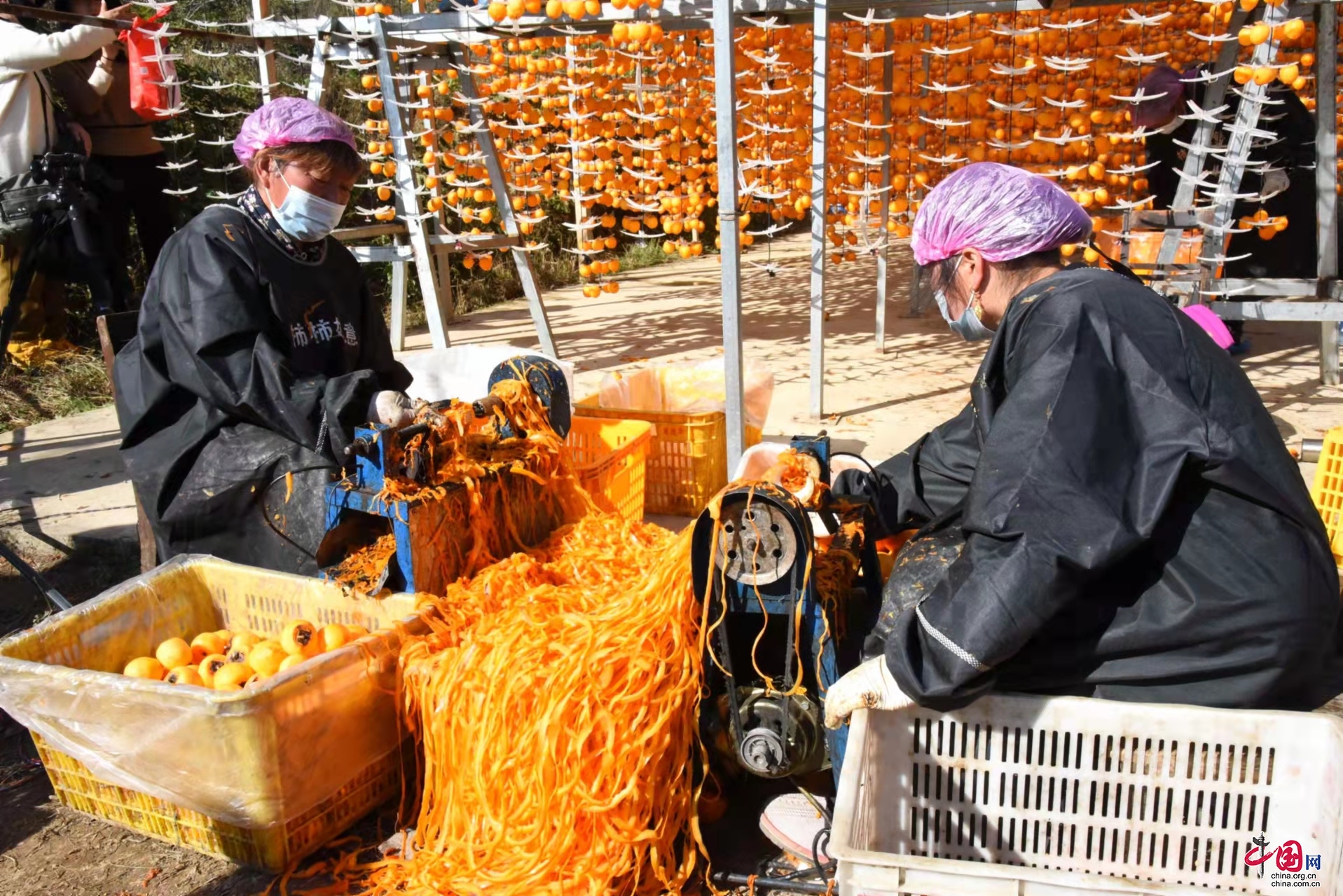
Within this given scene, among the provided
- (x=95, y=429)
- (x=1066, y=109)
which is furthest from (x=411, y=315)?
(x=1066, y=109)

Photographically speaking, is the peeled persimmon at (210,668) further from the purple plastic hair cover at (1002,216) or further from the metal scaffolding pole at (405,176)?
the metal scaffolding pole at (405,176)

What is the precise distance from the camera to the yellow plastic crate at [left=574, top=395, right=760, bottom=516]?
4.79 metres

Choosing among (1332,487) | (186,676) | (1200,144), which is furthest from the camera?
(1200,144)

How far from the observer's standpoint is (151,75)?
6.56m

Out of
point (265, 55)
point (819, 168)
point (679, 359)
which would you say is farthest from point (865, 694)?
point (265, 55)

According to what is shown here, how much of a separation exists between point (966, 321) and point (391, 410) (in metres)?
1.67

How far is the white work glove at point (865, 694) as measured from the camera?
7.11 feet

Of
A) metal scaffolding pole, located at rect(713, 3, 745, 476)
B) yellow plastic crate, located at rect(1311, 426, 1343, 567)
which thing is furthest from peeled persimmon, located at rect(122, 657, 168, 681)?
yellow plastic crate, located at rect(1311, 426, 1343, 567)

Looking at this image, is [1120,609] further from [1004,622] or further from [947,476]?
[947,476]

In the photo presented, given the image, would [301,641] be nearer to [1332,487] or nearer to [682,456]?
[682,456]

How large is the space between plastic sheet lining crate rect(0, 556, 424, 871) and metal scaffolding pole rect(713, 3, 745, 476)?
1945 mm

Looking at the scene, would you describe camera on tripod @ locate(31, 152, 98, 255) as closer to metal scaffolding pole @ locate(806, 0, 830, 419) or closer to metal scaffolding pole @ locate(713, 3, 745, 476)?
metal scaffolding pole @ locate(713, 3, 745, 476)

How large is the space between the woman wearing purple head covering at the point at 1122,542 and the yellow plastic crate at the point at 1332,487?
4.59ft

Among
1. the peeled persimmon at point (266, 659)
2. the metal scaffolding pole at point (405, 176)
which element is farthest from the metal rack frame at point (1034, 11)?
the peeled persimmon at point (266, 659)
